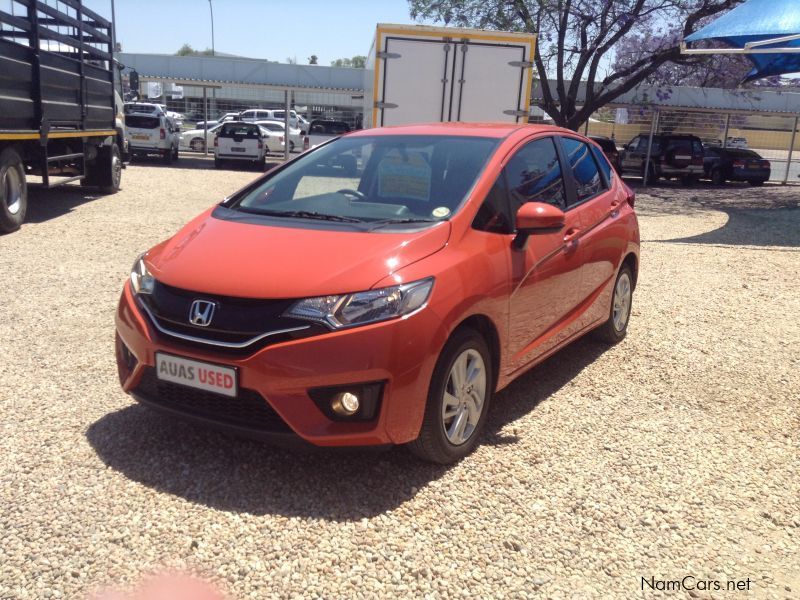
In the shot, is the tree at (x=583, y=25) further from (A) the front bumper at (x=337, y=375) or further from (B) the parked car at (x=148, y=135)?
(A) the front bumper at (x=337, y=375)

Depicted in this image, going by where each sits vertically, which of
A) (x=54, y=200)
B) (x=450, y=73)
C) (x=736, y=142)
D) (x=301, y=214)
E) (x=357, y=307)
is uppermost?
(x=450, y=73)

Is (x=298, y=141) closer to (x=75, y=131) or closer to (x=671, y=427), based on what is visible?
(x=75, y=131)

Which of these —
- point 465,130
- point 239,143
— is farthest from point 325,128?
point 465,130

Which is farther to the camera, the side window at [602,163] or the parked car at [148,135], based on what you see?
the parked car at [148,135]

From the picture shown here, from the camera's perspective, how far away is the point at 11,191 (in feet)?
30.6

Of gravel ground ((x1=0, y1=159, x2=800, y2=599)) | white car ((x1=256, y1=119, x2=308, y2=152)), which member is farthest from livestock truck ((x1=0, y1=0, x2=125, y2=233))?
white car ((x1=256, y1=119, x2=308, y2=152))

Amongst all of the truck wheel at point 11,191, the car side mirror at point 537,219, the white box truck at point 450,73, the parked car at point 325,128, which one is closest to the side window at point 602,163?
the car side mirror at point 537,219

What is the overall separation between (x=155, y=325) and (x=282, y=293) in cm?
66

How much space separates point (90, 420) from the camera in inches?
152

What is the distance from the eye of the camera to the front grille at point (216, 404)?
3046 millimetres

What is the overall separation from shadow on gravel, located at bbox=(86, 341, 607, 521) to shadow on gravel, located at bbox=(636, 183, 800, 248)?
362 inches

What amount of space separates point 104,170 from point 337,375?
506 inches

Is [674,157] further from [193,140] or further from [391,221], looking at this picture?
[391,221]

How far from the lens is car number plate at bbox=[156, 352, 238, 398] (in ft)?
9.96
